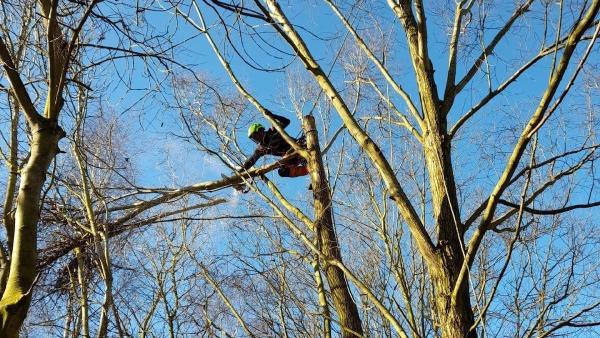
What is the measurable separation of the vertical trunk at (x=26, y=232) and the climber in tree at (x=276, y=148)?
263 cm

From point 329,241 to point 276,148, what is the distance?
1647 millimetres

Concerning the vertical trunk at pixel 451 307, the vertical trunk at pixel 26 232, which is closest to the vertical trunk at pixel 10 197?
the vertical trunk at pixel 26 232

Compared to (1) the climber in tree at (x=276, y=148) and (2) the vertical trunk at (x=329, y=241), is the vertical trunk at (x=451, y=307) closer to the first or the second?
(2) the vertical trunk at (x=329, y=241)

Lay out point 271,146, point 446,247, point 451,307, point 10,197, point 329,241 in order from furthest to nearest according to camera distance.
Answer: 1. point 271,146
2. point 329,241
3. point 10,197
4. point 446,247
5. point 451,307

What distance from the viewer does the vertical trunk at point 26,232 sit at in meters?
1.92

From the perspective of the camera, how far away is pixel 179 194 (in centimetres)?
459

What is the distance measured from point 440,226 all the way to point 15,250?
179 cm

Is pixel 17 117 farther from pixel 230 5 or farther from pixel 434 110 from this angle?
pixel 434 110

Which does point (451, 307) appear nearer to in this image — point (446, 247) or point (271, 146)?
point (446, 247)

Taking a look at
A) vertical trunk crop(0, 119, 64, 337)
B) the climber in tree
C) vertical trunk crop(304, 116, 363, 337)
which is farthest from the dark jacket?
vertical trunk crop(0, 119, 64, 337)

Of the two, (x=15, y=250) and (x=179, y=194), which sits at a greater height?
(x=179, y=194)

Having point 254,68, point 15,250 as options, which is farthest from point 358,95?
point 15,250

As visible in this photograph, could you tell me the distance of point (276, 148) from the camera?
534 cm

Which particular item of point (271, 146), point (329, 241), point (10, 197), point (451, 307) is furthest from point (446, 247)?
point (271, 146)
